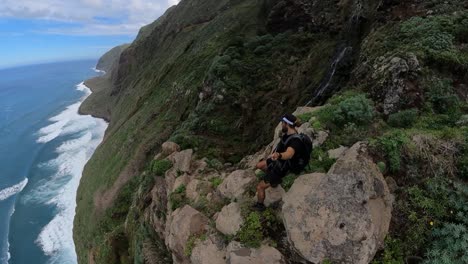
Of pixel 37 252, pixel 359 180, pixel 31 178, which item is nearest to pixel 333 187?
pixel 359 180

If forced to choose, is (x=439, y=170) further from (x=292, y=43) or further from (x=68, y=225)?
(x=68, y=225)

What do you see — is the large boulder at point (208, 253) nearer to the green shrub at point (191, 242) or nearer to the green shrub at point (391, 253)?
the green shrub at point (191, 242)

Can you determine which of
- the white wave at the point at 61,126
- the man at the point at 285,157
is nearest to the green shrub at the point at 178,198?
the man at the point at 285,157

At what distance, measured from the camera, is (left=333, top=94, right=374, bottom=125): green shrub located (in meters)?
11.0

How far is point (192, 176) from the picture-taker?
14.1 metres

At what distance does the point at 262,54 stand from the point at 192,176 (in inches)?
596

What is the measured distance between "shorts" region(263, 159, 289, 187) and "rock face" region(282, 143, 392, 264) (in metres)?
0.51

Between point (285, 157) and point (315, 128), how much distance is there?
3.78 meters

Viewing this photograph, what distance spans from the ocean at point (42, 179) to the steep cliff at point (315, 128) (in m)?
6.66

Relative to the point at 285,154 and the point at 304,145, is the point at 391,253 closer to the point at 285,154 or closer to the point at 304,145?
the point at 304,145

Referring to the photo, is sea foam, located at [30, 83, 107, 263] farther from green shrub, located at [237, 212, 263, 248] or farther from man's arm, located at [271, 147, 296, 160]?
man's arm, located at [271, 147, 296, 160]

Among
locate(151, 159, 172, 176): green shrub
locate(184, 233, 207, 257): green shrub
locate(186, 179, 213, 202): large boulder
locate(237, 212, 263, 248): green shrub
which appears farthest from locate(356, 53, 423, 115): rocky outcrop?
locate(151, 159, 172, 176): green shrub

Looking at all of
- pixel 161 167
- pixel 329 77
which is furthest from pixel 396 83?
pixel 161 167

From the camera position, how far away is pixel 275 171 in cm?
830
